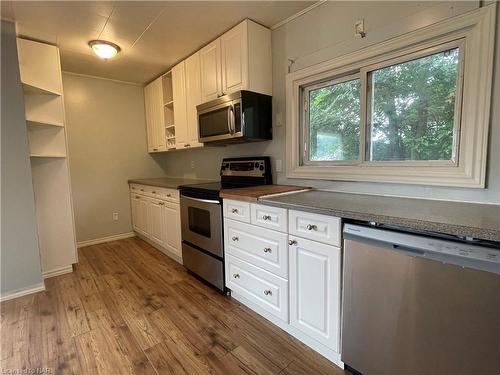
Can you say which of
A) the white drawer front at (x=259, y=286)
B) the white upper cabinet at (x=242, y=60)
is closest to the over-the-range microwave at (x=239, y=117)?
the white upper cabinet at (x=242, y=60)

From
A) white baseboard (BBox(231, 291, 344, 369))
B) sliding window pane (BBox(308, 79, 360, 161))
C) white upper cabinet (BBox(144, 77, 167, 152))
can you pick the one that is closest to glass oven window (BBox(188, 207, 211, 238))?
white baseboard (BBox(231, 291, 344, 369))

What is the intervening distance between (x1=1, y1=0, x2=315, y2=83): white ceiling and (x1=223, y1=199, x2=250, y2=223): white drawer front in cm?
155

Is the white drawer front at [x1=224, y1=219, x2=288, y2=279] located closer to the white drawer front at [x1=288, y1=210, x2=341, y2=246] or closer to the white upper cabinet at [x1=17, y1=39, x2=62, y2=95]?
the white drawer front at [x1=288, y1=210, x2=341, y2=246]

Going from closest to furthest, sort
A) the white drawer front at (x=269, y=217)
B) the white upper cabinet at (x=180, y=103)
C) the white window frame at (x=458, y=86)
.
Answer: the white window frame at (x=458, y=86)
the white drawer front at (x=269, y=217)
the white upper cabinet at (x=180, y=103)

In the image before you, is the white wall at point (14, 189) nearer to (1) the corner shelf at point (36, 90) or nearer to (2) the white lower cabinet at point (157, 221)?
(1) the corner shelf at point (36, 90)

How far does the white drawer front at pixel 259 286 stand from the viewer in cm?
170

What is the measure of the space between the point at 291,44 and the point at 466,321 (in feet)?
7.25

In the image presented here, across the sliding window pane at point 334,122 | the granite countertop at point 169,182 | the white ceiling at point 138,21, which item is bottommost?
the granite countertop at point 169,182

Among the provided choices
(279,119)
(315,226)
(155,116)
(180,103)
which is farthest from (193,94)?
(315,226)

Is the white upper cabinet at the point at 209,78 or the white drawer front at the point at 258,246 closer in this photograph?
the white drawer front at the point at 258,246

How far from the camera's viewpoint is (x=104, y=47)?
2539 mm

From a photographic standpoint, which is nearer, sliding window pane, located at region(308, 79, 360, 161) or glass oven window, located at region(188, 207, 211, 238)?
sliding window pane, located at region(308, 79, 360, 161)

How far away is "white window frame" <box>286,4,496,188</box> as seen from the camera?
132 centimetres

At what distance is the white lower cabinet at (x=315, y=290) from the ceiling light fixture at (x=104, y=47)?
103 inches
